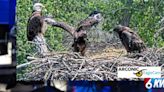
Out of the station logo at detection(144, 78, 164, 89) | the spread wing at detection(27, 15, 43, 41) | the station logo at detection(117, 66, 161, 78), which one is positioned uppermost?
the spread wing at detection(27, 15, 43, 41)

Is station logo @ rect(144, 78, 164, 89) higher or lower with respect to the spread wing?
lower

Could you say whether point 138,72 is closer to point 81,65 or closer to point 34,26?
point 81,65

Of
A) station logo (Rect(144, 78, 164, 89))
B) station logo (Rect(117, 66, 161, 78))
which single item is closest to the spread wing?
station logo (Rect(117, 66, 161, 78))

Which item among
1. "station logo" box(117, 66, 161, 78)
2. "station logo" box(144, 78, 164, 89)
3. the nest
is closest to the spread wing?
the nest

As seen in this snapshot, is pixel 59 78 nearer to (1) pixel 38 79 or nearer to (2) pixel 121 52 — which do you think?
(1) pixel 38 79

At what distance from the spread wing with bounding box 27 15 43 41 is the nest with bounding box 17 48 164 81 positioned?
17cm

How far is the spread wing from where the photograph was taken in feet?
9.36

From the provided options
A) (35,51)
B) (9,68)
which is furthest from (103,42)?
(9,68)

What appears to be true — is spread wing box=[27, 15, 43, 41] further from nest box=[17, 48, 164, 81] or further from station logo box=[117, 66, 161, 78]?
station logo box=[117, 66, 161, 78]

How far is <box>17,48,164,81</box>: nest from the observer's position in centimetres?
284

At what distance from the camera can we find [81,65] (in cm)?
288

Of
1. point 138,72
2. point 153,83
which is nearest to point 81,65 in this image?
point 138,72

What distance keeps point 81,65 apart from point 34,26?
18.0 inches

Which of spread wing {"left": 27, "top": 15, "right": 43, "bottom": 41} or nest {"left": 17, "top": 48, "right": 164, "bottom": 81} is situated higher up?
spread wing {"left": 27, "top": 15, "right": 43, "bottom": 41}
